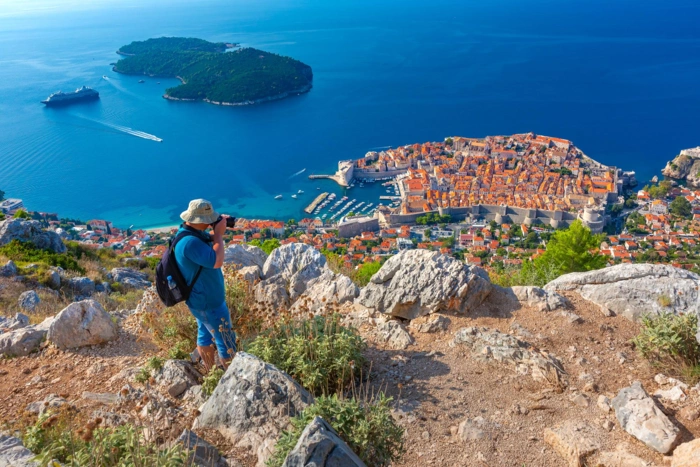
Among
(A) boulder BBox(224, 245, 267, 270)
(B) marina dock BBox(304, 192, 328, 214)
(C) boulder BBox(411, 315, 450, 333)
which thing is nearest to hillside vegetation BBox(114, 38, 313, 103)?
(B) marina dock BBox(304, 192, 328, 214)

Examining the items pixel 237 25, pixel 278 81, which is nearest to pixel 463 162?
pixel 278 81

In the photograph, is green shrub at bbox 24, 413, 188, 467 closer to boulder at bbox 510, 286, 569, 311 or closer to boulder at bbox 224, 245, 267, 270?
boulder at bbox 510, 286, 569, 311

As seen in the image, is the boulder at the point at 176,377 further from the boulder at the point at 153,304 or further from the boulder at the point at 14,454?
the boulder at the point at 14,454

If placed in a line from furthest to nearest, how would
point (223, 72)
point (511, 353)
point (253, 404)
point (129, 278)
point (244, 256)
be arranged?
point (223, 72) → point (129, 278) → point (244, 256) → point (511, 353) → point (253, 404)

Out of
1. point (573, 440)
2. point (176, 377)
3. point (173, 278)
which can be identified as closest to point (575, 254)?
point (573, 440)

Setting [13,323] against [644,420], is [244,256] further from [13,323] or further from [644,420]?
[644,420]
